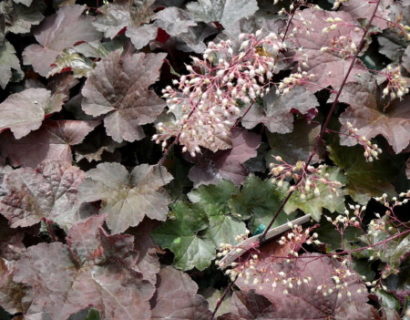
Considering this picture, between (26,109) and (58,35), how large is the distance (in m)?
0.52

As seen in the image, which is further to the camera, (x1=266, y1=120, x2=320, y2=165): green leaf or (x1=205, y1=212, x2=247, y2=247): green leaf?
(x1=266, y1=120, x2=320, y2=165): green leaf

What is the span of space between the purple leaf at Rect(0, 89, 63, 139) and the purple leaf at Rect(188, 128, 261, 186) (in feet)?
2.31

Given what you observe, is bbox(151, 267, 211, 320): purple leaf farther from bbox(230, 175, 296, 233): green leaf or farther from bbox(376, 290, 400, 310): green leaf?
bbox(376, 290, 400, 310): green leaf

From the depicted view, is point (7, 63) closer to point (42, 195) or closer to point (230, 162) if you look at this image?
A: point (42, 195)

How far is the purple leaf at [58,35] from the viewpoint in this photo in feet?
8.23

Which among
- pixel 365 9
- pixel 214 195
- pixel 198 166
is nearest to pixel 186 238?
pixel 214 195

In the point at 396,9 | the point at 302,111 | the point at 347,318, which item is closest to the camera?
the point at 347,318

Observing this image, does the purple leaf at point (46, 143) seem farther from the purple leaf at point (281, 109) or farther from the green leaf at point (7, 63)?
the purple leaf at point (281, 109)

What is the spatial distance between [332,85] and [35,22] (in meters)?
1.53

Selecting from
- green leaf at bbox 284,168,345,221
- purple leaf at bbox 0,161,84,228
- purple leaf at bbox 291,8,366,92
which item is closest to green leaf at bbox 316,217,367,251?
green leaf at bbox 284,168,345,221

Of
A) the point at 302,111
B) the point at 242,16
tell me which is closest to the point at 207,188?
the point at 302,111

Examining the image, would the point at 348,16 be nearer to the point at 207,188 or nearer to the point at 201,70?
the point at 201,70

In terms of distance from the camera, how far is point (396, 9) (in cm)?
240

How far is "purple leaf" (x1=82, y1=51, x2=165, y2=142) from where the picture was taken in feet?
7.24
